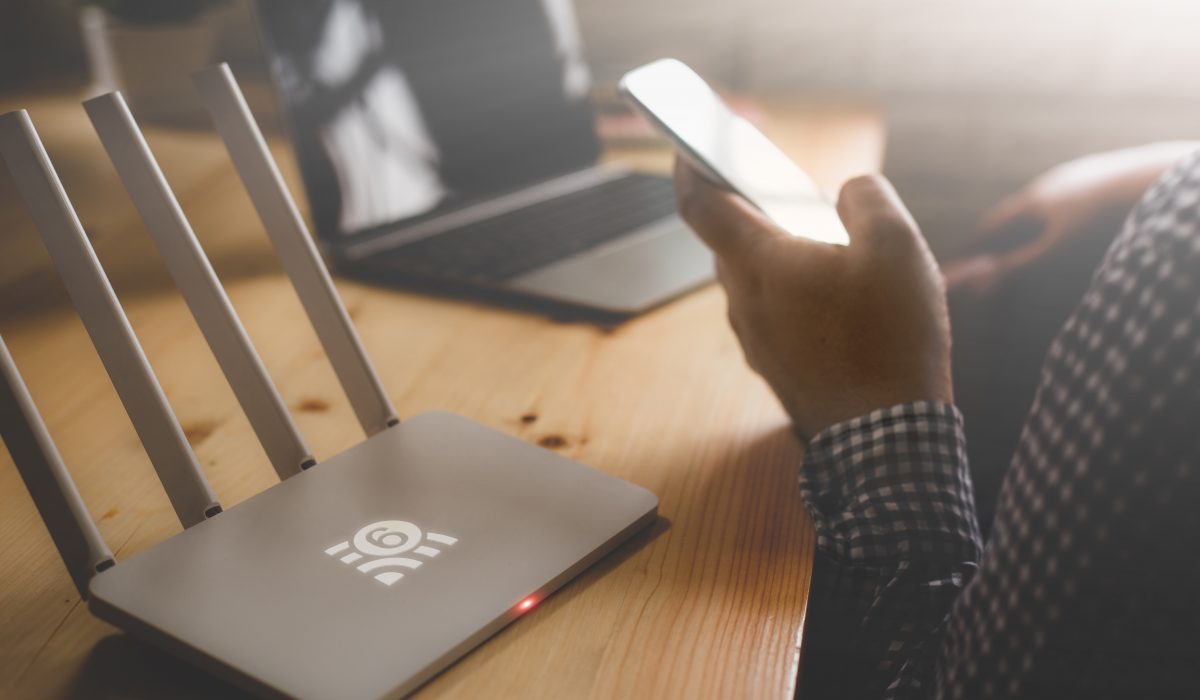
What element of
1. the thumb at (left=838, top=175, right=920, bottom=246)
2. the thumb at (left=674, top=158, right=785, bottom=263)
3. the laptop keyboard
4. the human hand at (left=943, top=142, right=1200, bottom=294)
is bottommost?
the human hand at (left=943, top=142, right=1200, bottom=294)

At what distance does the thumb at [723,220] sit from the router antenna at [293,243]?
0.23 m

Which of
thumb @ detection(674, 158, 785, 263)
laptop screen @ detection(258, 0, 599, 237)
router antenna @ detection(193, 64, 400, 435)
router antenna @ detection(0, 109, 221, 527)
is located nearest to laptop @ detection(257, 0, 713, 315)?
laptop screen @ detection(258, 0, 599, 237)

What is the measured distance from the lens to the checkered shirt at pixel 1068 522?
1.20 feet

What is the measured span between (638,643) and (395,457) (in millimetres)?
171

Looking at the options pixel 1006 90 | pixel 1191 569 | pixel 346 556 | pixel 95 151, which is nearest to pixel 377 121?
pixel 95 151

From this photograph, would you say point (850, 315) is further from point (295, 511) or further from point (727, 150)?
point (295, 511)

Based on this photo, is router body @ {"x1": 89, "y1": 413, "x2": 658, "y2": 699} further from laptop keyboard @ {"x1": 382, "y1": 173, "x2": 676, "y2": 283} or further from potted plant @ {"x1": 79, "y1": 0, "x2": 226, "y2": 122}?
potted plant @ {"x1": 79, "y1": 0, "x2": 226, "y2": 122}

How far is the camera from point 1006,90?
160 centimetres

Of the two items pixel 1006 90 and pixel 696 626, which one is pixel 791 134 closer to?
pixel 1006 90

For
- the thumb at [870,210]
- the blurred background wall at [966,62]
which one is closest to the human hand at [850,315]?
the thumb at [870,210]

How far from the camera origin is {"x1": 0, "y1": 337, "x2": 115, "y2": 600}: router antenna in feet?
1.25

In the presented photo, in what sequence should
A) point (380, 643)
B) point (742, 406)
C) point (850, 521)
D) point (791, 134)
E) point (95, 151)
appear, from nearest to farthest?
1. point (380, 643)
2. point (850, 521)
3. point (742, 406)
4. point (95, 151)
5. point (791, 134)

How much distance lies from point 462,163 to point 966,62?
3.72ft

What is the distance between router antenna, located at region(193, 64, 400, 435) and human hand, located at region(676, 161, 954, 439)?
0.23 meters
